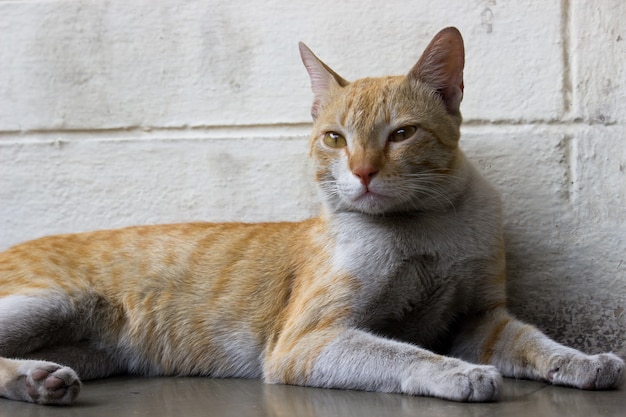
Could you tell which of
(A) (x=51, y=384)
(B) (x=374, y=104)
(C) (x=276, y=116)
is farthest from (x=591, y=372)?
(C) (x=276, y=116)

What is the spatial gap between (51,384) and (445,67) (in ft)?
6.04

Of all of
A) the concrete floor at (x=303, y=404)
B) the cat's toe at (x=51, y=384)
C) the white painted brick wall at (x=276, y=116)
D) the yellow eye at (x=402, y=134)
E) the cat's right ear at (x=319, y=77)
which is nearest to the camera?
the concrete floor at (x=303, y=404)

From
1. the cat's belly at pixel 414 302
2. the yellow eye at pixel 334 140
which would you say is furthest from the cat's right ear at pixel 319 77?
the cat's belly at pixel 414 302

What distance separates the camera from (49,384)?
3000mm

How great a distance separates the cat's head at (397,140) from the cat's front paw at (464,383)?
2.24 ft

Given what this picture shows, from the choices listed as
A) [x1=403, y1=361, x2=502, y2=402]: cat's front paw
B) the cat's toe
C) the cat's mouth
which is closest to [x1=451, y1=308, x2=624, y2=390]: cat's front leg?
[x1=403, y1=361, x2=502, y2=402]: cat's front paw

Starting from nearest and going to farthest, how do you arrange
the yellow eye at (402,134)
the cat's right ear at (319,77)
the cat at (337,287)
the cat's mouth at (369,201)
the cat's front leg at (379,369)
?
1. the cat's front leg at (379,369)
2. the cat at (337,287)
3. the cat's mouth at (369,201)
4. the yellow eye at (402,134)
5. the cat's right ear at (319,77)

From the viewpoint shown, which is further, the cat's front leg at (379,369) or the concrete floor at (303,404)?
the cat's front leg at (379,369)

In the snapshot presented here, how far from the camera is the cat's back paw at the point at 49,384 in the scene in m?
3.00

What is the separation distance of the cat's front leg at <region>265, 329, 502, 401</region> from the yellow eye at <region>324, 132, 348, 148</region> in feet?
2.34

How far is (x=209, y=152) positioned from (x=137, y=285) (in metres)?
0.87

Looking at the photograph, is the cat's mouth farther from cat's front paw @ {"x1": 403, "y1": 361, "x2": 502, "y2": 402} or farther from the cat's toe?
the cat's toe

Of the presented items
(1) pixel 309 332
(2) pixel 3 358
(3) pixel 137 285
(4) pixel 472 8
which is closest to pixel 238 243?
(3) pixel 137 285

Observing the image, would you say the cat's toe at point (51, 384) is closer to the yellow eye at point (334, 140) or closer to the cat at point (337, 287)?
the cat at point (337, 287)
